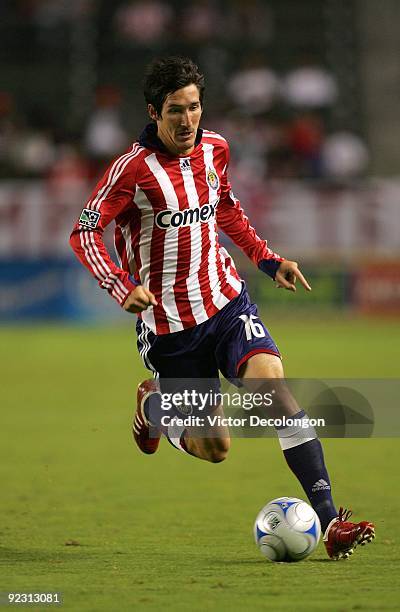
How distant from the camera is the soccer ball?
5.18 m

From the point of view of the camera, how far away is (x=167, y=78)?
5578 mm

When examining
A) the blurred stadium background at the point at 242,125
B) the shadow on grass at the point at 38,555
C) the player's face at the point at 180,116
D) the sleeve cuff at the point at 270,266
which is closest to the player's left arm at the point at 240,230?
the sleeve cuff at the point at 270,266

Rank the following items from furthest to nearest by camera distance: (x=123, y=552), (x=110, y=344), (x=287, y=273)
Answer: (x=110, y=344) < (x=287, y=273) < (x=123, y=552)

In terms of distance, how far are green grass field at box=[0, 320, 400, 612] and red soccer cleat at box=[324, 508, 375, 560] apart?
0.22 ft

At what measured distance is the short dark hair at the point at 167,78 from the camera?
18.3ft

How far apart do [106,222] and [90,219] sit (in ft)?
0.29

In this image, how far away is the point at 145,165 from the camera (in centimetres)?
572

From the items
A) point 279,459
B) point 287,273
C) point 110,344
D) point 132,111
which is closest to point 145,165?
point 287,273

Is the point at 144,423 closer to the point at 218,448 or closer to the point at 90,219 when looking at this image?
the point at 218,448

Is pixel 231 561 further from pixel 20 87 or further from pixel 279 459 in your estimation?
pixel 20 87

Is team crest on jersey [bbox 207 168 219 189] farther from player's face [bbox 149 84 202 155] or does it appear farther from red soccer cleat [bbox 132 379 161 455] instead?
Result: red soccer cleat [bbox 132 379 161 455]

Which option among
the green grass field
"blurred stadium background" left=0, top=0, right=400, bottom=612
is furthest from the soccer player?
"blurred stadium background" left=0, top=0, right=400, bottom=612

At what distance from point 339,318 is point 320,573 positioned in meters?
13.1

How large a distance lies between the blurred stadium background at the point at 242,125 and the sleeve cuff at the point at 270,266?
11553mm
